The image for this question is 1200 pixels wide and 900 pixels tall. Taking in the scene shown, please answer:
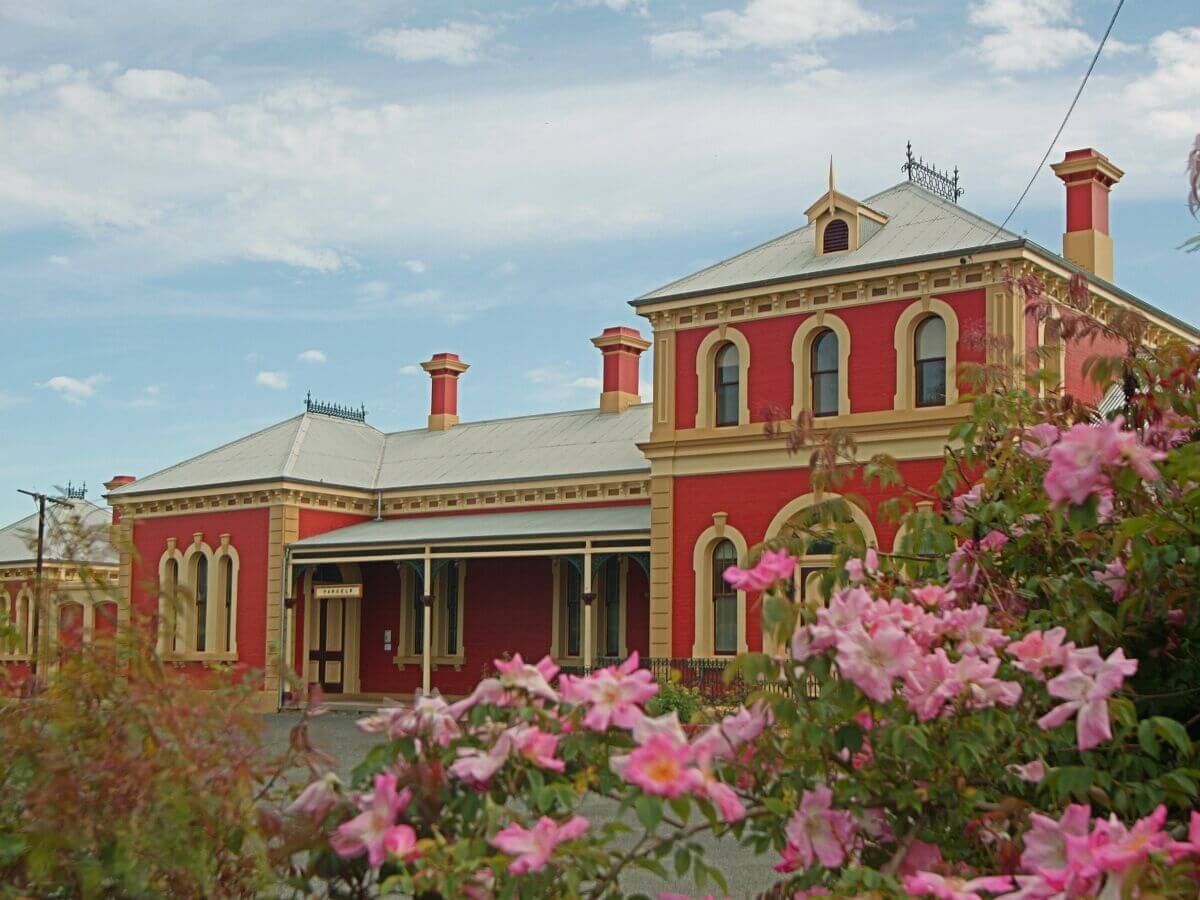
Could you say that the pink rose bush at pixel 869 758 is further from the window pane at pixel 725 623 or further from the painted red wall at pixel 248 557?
the painted red wall at pixel 248 557

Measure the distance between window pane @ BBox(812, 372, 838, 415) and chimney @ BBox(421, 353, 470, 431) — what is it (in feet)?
44.0

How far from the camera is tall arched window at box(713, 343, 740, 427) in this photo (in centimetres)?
2339

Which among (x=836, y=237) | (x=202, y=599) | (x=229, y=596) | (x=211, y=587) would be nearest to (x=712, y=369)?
(x=836, y=237)

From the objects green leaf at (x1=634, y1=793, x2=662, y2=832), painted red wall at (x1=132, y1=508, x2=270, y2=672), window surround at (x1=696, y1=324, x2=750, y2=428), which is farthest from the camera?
painted red wall at (x1=132, y1=508, x2=270, y2=672)

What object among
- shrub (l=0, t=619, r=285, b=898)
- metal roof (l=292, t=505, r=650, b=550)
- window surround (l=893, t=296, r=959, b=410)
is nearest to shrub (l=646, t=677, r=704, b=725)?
metal roof (l=292, t=505, r=650, b=550)

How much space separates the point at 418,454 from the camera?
33.0 m

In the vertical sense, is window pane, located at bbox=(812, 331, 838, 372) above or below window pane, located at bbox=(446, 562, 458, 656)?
above

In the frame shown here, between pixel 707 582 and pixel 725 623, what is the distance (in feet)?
2.31

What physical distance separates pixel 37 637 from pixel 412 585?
27167mm

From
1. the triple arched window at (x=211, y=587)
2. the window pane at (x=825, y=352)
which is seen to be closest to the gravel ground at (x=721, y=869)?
the window pane at (x=825, y=352)

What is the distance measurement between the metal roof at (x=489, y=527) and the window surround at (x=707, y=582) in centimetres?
165

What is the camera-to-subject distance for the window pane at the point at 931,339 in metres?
21.4

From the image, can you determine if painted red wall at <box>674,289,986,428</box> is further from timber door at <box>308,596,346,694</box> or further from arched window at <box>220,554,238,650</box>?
arched window at <box>220,554,238,650</box>

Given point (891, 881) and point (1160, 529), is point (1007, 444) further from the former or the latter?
point (891, 881)
